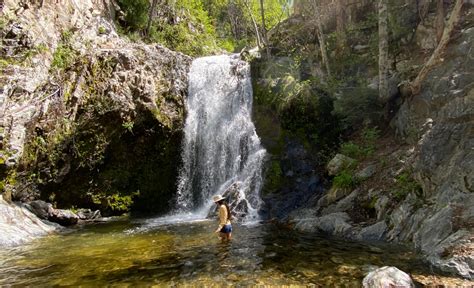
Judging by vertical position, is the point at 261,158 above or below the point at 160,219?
above

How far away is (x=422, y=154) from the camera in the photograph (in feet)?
32.1

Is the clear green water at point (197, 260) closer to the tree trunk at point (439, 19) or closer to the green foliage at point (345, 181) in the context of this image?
the green foliage at point (345, 181)

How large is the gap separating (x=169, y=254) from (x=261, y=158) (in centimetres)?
774

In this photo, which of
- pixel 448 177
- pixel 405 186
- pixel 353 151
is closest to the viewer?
pixel 448 177

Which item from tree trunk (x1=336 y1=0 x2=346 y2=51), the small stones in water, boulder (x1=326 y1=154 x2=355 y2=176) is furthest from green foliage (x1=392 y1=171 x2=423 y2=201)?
tree trunk (x1=336 y1=0 x2=346 y2=51)

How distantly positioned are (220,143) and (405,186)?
9.41 meters

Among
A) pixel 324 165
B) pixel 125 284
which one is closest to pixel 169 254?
pixel 125 284

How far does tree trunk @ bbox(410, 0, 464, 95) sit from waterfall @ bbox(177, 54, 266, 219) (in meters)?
6.57

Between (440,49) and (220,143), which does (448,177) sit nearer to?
(440,49)

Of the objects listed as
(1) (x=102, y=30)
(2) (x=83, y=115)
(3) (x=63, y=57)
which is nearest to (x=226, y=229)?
(2) (x=83, y=115)

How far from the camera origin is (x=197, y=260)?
8.59m

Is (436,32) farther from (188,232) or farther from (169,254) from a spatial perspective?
(169,254)

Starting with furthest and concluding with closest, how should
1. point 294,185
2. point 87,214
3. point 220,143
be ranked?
point 220,143 → point 87,214 → point 294,185

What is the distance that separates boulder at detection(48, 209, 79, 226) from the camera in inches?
550
